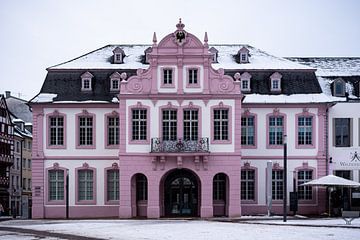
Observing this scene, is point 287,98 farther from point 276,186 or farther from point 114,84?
point 114,84

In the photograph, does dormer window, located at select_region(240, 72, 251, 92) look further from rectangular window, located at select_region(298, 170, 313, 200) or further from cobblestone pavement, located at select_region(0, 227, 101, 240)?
cobblestone pavement, located at select_region(0, 227, 101, 240)

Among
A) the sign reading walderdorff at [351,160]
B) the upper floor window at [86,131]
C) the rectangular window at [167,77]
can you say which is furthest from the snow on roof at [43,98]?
the sign reading walderdorff at [351,160]

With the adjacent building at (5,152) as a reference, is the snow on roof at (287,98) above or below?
above

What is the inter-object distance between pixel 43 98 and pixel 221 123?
13009 mm

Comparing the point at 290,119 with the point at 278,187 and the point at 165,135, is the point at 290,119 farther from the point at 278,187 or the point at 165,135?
the point at 165,135

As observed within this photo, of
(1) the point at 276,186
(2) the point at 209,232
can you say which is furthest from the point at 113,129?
(2) the point at 209,232

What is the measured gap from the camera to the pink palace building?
191 ft

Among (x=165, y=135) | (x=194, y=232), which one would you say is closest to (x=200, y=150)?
(x=165, y=135)

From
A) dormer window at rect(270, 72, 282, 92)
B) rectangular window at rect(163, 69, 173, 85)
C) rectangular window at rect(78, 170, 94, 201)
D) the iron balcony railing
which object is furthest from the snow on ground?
dormer window at rect(270, 72, 282, 92)

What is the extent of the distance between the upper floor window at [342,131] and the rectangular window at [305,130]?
6.09 feet

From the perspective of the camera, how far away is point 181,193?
6116 cm

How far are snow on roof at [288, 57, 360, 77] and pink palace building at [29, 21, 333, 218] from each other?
3.31m

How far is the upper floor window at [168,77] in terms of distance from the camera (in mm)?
58625

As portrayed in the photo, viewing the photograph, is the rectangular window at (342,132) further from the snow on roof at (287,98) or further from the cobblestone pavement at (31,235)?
the cobblestone pavement at (31,235)
